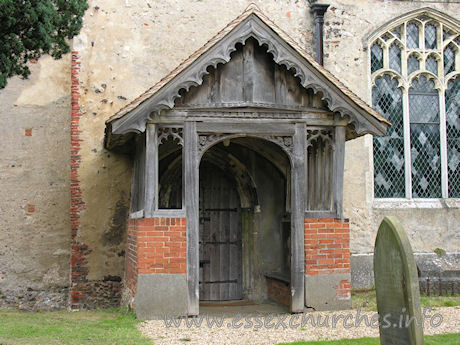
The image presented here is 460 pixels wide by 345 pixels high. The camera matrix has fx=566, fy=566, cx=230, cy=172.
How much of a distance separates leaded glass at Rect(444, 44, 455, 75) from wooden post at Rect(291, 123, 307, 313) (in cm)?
571

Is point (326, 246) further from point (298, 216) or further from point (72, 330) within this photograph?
point (72, 330)

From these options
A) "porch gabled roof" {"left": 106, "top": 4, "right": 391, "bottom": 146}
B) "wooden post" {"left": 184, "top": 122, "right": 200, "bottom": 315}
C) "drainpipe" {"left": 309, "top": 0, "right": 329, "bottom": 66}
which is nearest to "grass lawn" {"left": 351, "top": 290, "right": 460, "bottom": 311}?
"wooden post" {"left": 184, "top": 122, "right": 200, "bottom": 315}

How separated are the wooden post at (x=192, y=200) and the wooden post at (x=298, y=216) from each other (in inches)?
63.1

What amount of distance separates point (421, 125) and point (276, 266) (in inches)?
191

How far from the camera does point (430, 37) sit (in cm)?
1338

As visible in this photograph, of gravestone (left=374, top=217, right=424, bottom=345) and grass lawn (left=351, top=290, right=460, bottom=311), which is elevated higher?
gravestone (left=374, top=217, right=424, bottom=345)

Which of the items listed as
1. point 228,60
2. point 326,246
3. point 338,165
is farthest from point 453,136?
point 228,60

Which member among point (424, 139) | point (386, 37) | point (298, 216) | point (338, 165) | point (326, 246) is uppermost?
point (386, 37)

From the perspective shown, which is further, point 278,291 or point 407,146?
point 407,146

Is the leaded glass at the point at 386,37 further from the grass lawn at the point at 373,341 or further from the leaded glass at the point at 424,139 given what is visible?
the grass lawn at the point at 373,341

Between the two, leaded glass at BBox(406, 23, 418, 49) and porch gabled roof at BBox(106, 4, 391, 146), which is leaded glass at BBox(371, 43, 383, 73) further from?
porch gabled roof at BBox(106, 4, 391, 146)

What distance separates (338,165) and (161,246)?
3.22 m

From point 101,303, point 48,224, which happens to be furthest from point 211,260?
point 48,224

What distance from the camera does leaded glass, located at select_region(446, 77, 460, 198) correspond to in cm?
1309
